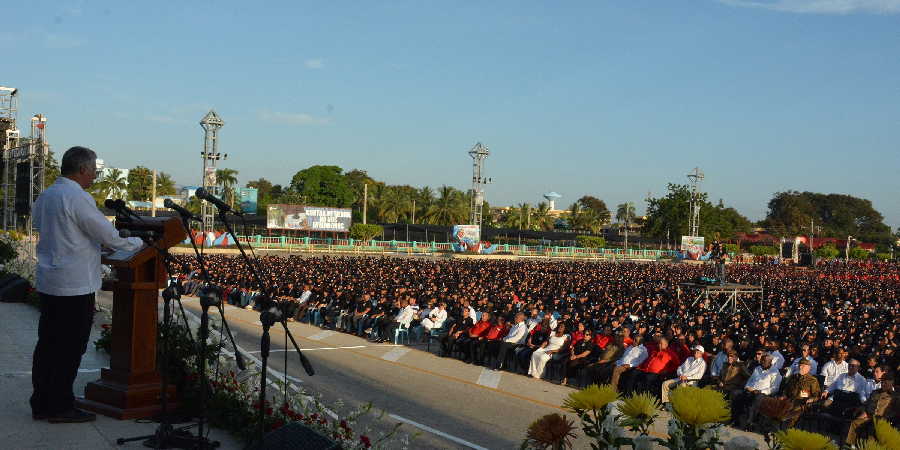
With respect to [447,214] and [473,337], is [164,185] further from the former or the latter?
[473,337]

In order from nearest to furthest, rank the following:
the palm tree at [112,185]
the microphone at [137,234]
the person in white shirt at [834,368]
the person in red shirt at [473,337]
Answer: the microphone at [137,234] < the person in white shirt at [834,368] < the person in red shirt at [473,337] < the palm tree at [112,185]

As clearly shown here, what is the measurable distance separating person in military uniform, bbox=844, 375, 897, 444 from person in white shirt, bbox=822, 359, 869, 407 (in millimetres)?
355

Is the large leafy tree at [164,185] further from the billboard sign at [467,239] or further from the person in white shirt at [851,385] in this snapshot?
the person in white shirt at [851,385]

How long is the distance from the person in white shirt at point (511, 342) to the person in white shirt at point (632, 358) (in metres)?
2.33

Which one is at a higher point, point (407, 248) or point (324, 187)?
point (324, 187)

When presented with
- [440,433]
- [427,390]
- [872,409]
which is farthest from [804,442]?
[427,390]

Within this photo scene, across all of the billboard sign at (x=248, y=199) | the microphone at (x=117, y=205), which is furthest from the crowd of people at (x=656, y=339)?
the billboard sign at (x=248, y=199)

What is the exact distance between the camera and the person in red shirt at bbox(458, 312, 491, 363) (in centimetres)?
1488

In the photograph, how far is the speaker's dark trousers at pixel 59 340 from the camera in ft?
15.9

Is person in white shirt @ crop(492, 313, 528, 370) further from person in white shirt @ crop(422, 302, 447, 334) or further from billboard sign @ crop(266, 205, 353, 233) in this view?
billboard sign @ crop(266, 205, 353, 233)

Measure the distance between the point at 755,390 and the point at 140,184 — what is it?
100344 millimetres

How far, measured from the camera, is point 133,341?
5492 mm

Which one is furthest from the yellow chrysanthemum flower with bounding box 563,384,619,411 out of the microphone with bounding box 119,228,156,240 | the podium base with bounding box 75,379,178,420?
the podium base with bounding box 75,379,178,420

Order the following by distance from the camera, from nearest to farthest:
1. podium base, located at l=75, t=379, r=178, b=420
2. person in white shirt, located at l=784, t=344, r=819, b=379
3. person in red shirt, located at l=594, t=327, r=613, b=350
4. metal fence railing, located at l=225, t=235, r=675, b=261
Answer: podium base, located at l=75, t=379, r=178, b=420, person in white shirt, located at l=784, t=344, r=819, b=379, person in red shirt, located at l=594, t=327, r=613, b=350, metal fence railing, located at l=225, t=235, r=675, b=261
